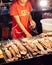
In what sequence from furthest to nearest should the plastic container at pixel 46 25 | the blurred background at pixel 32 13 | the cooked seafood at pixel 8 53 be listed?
1. the plastic container at pixel 46 25
2. the blurred background at pixel 32 13
3. the cooked seafood at pixel 8 53

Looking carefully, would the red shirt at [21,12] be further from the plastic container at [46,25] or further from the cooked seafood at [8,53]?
the cooked seafood at [8,53]

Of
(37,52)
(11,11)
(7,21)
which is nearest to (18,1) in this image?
(11,11)

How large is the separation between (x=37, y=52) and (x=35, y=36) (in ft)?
1.71

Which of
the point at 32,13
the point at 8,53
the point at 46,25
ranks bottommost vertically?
the point at 8,53

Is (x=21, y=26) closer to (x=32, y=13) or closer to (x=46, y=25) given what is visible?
(x=32, y=13)

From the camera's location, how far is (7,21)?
2.52 metres

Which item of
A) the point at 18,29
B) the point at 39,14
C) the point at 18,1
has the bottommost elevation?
the point at 18,29

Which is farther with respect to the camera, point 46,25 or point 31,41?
point 46,25

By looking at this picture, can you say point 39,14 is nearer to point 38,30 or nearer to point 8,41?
point 38,30

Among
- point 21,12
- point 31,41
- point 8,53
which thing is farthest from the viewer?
point 21,12

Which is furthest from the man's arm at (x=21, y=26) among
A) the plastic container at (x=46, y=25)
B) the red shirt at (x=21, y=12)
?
the plastic container at (x=46, y=25)

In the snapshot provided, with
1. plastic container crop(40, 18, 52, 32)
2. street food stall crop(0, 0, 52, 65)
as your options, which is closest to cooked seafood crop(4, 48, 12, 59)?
street food stall crop(0, 0, 52, 65)

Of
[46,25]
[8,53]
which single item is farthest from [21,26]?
[8,53]

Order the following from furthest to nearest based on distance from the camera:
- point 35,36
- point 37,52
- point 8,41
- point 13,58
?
point 35,36 < point 8,41 < point 37,52 < point 13,58
